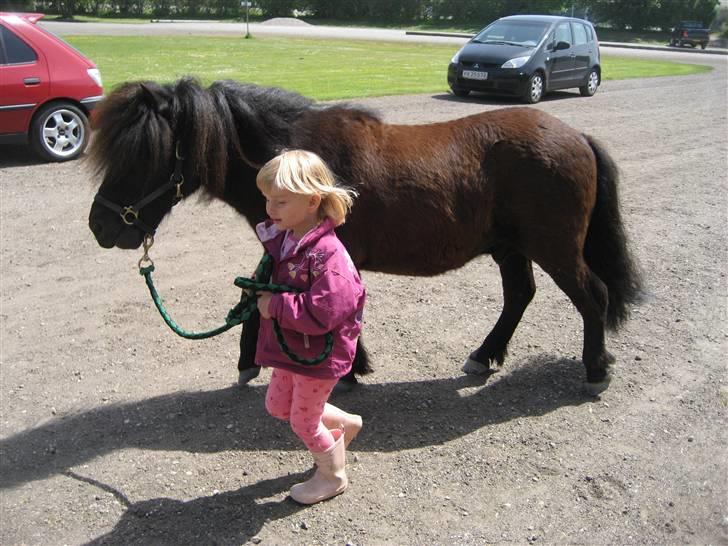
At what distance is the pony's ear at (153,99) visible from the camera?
3.51 metres

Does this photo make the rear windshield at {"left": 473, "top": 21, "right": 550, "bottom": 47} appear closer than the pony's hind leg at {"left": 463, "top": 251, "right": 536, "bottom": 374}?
No

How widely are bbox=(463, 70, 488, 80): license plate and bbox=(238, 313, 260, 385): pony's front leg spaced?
1277 cm

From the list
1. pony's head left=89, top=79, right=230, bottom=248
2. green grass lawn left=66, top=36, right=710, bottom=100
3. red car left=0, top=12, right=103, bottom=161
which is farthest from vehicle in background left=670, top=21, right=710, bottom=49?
pony's head left=89, top=79, right=230, bottom=248

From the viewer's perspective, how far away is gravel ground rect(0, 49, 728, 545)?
3.30 metres

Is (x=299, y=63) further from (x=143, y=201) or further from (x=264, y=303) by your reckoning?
(x=264, y=303)

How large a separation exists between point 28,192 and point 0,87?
1.98m

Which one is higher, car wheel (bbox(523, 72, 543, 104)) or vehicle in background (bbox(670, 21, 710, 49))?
vehicle in background (bbox(670, 21, 710, 49))

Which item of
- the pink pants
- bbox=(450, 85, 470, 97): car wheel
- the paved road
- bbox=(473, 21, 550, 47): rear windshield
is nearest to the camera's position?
the pink pants

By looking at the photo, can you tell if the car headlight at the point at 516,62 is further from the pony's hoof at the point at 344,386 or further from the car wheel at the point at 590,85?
the pony's hoof at the point at 344,386

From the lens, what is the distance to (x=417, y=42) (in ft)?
114

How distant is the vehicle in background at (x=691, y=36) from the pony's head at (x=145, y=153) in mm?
43277

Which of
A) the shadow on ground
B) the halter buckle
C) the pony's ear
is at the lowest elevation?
the shadow on ground

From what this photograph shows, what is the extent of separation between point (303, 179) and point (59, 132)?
7.89m

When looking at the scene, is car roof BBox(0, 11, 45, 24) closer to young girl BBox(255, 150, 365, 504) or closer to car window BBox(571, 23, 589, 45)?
young girl BBox(255, 150, 365, 504)
